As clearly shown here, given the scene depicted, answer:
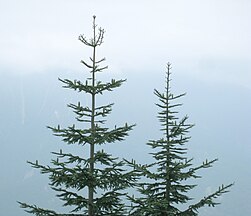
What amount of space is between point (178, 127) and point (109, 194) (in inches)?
132

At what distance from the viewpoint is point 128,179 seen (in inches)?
667

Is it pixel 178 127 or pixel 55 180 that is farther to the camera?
pixel 178 127

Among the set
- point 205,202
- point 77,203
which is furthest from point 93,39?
point 205,202

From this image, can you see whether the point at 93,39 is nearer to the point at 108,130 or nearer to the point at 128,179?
the point at 108,130

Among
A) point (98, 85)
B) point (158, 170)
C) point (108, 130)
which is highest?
point (98, 85)

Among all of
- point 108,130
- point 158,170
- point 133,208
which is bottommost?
point 133,208

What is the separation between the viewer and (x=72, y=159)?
17062 mm

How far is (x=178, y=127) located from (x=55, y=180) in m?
4.67

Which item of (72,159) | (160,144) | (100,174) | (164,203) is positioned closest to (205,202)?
(164,203)

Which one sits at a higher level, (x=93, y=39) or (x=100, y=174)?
(x=93, y=39)

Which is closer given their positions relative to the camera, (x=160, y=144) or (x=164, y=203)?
(x=164, y=203)

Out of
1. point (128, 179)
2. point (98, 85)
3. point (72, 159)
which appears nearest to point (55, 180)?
point (72, 159)

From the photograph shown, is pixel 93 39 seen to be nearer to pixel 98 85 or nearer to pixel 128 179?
pixel 98 85

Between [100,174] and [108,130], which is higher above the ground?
[108,130]
